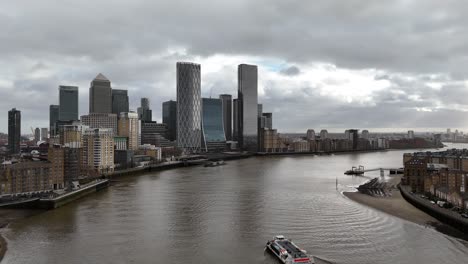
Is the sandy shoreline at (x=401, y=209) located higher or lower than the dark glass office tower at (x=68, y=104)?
lower

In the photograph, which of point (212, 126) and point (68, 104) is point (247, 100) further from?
point (68, 104)

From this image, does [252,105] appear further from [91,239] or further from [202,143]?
[91,239]

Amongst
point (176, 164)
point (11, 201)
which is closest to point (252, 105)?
point (176, 164)

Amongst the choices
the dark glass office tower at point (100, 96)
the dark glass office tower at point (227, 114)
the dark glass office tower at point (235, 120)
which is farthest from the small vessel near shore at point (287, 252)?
the dark glass office tower at point (227, 114)

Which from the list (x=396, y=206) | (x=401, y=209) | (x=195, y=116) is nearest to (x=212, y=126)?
(x=195, y=116)

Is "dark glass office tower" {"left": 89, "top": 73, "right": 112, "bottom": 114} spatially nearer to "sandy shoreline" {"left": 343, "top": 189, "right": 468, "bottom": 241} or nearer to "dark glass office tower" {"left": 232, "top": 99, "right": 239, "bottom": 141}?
"dark glass office tower" {"left": 232, "top": 99, "right": 239, "bottom": 141}

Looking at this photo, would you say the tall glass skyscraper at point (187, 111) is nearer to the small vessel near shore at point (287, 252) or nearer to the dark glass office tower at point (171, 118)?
the dark glass office tower at point (171, 118)
